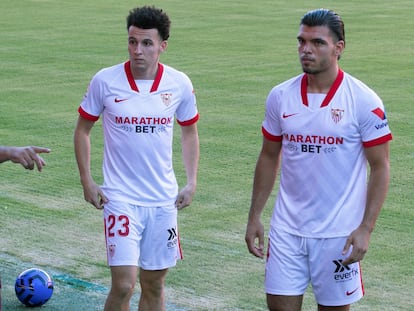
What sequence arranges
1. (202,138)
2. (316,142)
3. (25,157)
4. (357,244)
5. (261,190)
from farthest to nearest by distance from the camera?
(202,138) < (261,190) < (25,157) < (316,142) < (357,244)

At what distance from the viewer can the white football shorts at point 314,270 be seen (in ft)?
20.2

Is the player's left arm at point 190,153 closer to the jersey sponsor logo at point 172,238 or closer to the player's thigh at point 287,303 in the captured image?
the jersey sponsor logo at point 172,238

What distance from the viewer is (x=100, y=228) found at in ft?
32.5

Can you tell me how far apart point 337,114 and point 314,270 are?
95 centimetres

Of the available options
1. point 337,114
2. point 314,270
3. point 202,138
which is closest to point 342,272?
point 314,270

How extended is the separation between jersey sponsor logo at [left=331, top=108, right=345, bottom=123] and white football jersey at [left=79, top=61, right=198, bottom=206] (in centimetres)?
143

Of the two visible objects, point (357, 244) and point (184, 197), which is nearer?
point (357, 244)

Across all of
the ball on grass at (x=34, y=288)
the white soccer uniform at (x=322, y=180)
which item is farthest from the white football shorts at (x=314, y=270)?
the ball on grass at (x=34, y=288)

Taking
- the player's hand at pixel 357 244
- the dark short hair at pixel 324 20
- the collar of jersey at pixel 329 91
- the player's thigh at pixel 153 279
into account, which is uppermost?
the dark short hair at pixel 324 20

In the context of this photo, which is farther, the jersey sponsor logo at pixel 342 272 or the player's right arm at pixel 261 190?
the player's right arm at pixel 261 190

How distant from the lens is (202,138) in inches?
533

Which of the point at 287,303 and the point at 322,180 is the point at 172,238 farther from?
the point at 322,180

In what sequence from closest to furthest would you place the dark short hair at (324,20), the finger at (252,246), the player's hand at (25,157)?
the dark short hair at (324,20)
the player's hand at (25,157)
the finger at (252,246)

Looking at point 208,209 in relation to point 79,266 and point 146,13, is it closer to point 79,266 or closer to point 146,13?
point 79,266
